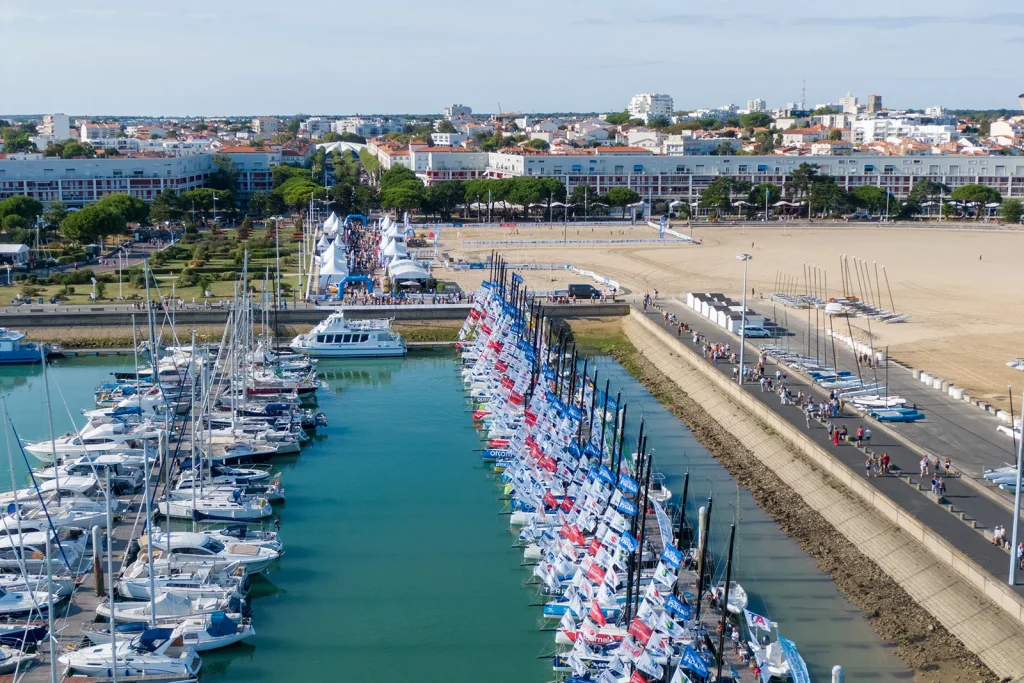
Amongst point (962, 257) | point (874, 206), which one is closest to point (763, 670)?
point (962, 257)

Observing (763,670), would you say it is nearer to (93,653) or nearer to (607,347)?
(93,653)

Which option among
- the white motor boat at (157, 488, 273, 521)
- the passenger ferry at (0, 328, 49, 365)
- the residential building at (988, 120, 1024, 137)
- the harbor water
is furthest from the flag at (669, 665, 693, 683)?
the residential building at (988, 120, 1024, 137)

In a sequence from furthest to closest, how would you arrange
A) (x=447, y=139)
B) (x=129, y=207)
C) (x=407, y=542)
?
(x=447, y=139)
(x=129, y=207)
(x=407, y=542)

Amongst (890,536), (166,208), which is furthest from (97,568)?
(166,208)

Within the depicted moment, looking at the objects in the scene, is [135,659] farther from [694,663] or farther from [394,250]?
[394,250]

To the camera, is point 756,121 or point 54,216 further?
point 756,121

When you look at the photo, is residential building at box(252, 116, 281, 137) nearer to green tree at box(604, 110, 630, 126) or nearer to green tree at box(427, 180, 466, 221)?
green tree at box(604, 110, 630, 126)
